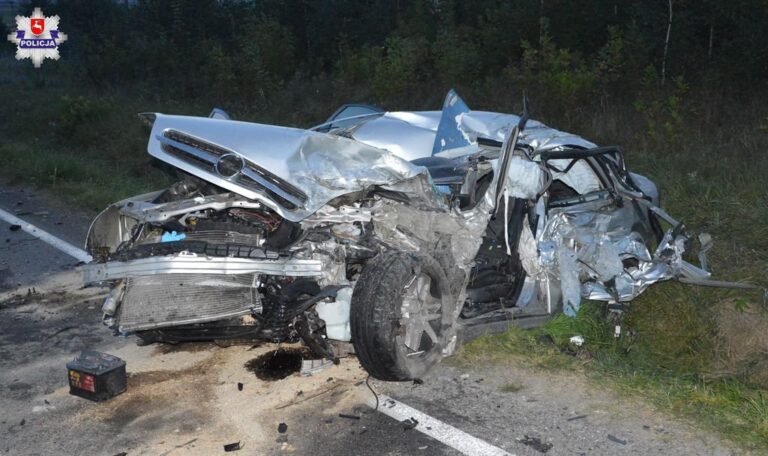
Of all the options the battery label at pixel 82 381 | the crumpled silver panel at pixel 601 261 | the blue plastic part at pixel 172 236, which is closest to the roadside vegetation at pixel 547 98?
the crumpled silver panel at pixel 601 261

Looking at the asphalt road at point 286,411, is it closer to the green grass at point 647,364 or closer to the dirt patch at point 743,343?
the green grass at point 647,364

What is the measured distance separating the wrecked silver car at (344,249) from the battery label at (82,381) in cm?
35

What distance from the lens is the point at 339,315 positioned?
4176mm

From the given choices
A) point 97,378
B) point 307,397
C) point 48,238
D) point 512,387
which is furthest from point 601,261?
point 48,238

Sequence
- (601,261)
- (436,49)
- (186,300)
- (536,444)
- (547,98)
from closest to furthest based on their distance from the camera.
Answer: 1. (536,444)
2. (186,300)
3. (601,261)
4. (547,98)
5. (436,49)

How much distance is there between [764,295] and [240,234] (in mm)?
3612

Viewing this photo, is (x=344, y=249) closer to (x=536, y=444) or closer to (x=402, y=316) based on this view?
(x=402, y=316)

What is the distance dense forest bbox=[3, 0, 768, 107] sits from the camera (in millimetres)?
10531

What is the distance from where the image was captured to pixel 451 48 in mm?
13375

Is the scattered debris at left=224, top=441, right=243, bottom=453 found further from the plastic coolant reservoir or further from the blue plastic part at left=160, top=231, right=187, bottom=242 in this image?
the blue plastic part at left=160, top=231, right=187, bottom=242

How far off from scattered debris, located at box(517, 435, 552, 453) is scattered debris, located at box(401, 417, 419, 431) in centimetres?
53

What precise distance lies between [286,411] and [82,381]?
46.6 inches

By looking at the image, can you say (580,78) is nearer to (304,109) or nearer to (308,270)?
(304,109)

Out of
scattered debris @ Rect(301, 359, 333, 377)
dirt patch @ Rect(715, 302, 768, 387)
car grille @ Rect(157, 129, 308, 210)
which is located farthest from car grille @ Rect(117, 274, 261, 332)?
dirt patch @ Rect(715, 302, 768, 387)
